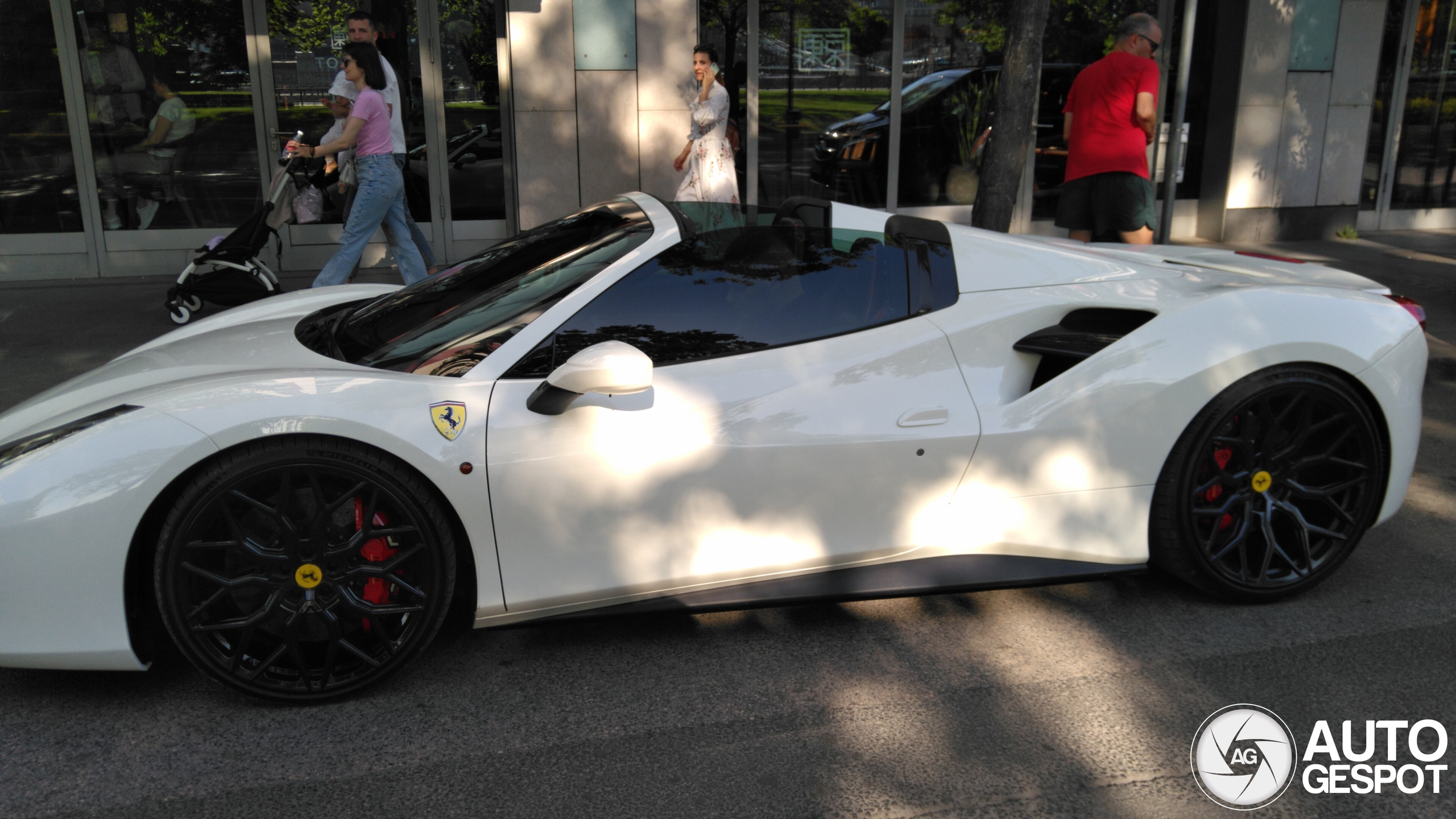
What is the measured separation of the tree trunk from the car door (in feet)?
10.1

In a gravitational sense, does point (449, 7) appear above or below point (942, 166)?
above

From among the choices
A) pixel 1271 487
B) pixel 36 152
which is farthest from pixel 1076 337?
pixel 36 152

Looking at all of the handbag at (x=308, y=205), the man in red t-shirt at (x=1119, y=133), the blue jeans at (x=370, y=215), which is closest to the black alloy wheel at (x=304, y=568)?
the blue jeans at (x=370, y=215)

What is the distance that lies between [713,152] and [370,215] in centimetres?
253

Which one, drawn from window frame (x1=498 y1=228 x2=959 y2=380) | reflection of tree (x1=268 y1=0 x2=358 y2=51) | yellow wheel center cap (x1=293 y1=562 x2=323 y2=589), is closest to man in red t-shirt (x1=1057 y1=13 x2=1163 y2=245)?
window frame (x1=498 y1=228 x2=959 y2=380)

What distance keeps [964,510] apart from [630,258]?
3.97 feet

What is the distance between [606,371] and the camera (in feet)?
9.06

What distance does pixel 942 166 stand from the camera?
36.2 ft

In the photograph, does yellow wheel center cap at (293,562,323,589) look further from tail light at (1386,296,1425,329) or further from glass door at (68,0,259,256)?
glass door at (68,0,259,256)

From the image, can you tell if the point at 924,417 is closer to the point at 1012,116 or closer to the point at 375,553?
the point at 375,553

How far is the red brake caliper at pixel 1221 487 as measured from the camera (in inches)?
133

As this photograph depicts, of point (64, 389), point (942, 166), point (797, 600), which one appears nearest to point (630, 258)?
point (797, 600)

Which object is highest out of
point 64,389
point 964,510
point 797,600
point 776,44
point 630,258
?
point 776,44

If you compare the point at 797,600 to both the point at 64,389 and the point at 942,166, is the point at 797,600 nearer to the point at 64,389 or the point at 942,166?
the point at 64,389
